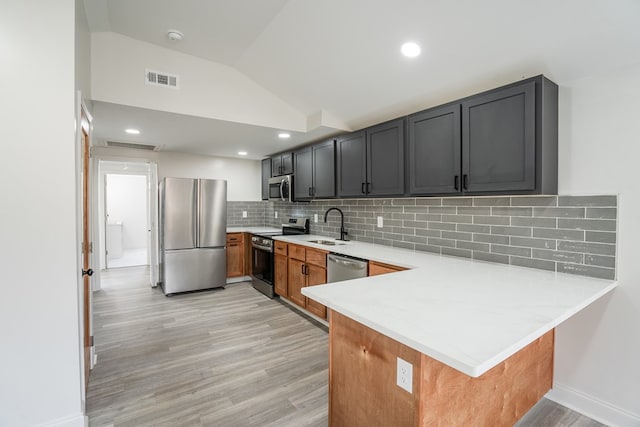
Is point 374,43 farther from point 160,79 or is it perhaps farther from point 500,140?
point 160,79

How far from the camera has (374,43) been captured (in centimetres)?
236

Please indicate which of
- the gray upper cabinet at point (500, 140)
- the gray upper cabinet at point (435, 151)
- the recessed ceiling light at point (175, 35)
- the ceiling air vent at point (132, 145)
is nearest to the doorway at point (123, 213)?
the ceiling air vent at point (132, 145)

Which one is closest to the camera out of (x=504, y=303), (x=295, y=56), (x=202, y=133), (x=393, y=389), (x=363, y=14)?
(x=393, y=389)

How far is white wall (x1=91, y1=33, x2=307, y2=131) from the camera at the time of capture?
107 inches

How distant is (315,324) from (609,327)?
247cm

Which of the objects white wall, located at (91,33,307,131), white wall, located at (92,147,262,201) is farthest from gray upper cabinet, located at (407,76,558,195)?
white wall, located at (92,147,262,201)

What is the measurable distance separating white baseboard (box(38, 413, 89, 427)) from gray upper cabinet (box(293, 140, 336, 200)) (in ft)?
9.37

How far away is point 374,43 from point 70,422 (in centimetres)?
318

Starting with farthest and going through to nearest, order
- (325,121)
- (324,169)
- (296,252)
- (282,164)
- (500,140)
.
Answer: (282,164) < (324,169) < (296,252) < (325,121) < (500,140)

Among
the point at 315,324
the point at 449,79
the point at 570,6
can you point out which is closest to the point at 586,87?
the point at 570,6

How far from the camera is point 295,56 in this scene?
283cm

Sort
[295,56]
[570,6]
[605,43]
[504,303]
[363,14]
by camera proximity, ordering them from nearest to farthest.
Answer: [504,303], [570,6], [605,43], [363,14], [295,56]

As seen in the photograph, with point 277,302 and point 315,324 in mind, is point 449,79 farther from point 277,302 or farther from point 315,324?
point 277,302

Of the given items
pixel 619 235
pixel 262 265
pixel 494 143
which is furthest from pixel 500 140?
pixel 262 265
